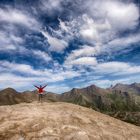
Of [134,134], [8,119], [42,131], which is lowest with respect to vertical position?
[134,134]

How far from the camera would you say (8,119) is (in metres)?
20.1

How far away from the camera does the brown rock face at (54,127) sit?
56.8 feet

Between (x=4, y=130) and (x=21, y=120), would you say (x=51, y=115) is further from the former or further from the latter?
(x=4, y=130)

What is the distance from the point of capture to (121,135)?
2061 cm

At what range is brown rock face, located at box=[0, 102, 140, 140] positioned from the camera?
56.8 ft

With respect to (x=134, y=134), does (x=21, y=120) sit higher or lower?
higher

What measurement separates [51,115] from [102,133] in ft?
19.1

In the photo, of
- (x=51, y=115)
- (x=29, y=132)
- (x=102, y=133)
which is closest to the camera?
(x=29, y=132)

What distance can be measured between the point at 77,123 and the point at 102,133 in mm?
2725

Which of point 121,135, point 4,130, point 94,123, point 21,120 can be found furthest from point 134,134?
point 4,130

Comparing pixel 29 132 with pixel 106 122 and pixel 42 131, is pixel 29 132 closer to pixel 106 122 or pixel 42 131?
pixel 42 131

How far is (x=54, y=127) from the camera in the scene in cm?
1862

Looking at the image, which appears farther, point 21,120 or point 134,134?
point 134,134

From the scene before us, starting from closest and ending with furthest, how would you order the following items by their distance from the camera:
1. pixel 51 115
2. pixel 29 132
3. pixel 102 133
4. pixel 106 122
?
pixel 29 132
pixel 102 133
pixel 51 115
pixel 106 122
